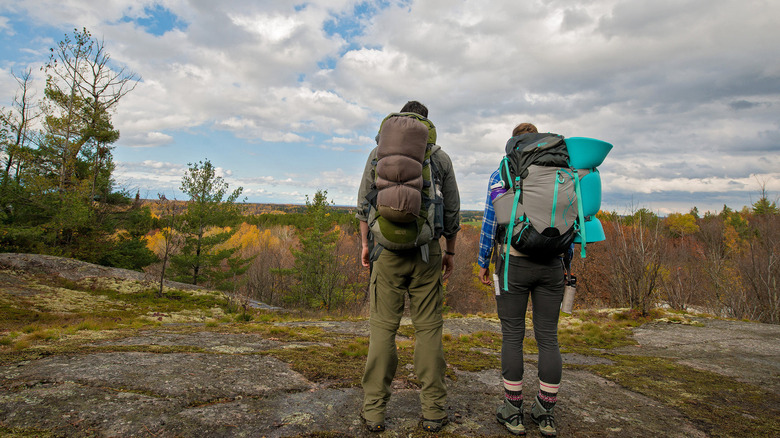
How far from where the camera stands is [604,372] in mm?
4184

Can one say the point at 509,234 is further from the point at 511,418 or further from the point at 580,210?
the point at 511,418

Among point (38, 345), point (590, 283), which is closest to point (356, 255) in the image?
point (590, 283)

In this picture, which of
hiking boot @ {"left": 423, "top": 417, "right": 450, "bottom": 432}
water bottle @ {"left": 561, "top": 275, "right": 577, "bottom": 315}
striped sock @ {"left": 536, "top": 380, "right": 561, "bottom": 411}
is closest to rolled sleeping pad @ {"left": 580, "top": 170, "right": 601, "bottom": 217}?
water bottle @ {"left": 561, "top": 275, "right": 577, "bottom": 315}

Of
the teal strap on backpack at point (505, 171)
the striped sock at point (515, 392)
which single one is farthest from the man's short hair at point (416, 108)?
the striped sock at point (515, 392)

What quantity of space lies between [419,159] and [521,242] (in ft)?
3.01

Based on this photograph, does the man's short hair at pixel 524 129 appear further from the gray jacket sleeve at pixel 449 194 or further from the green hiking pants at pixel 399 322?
the green hiking pants at pixel 399 322

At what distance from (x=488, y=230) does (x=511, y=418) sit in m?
1.36

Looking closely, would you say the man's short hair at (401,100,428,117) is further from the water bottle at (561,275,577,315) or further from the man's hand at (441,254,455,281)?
the water bottle at (561,275,577,315)

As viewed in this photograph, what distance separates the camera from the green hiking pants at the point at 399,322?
2467 mm

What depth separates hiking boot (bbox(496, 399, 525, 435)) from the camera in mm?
2464

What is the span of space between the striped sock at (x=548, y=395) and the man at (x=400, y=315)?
2.35ft

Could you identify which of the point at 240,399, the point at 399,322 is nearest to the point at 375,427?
the point at 399,322

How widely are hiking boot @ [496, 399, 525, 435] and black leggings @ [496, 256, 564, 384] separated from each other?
21cm

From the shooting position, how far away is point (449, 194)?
277cm
